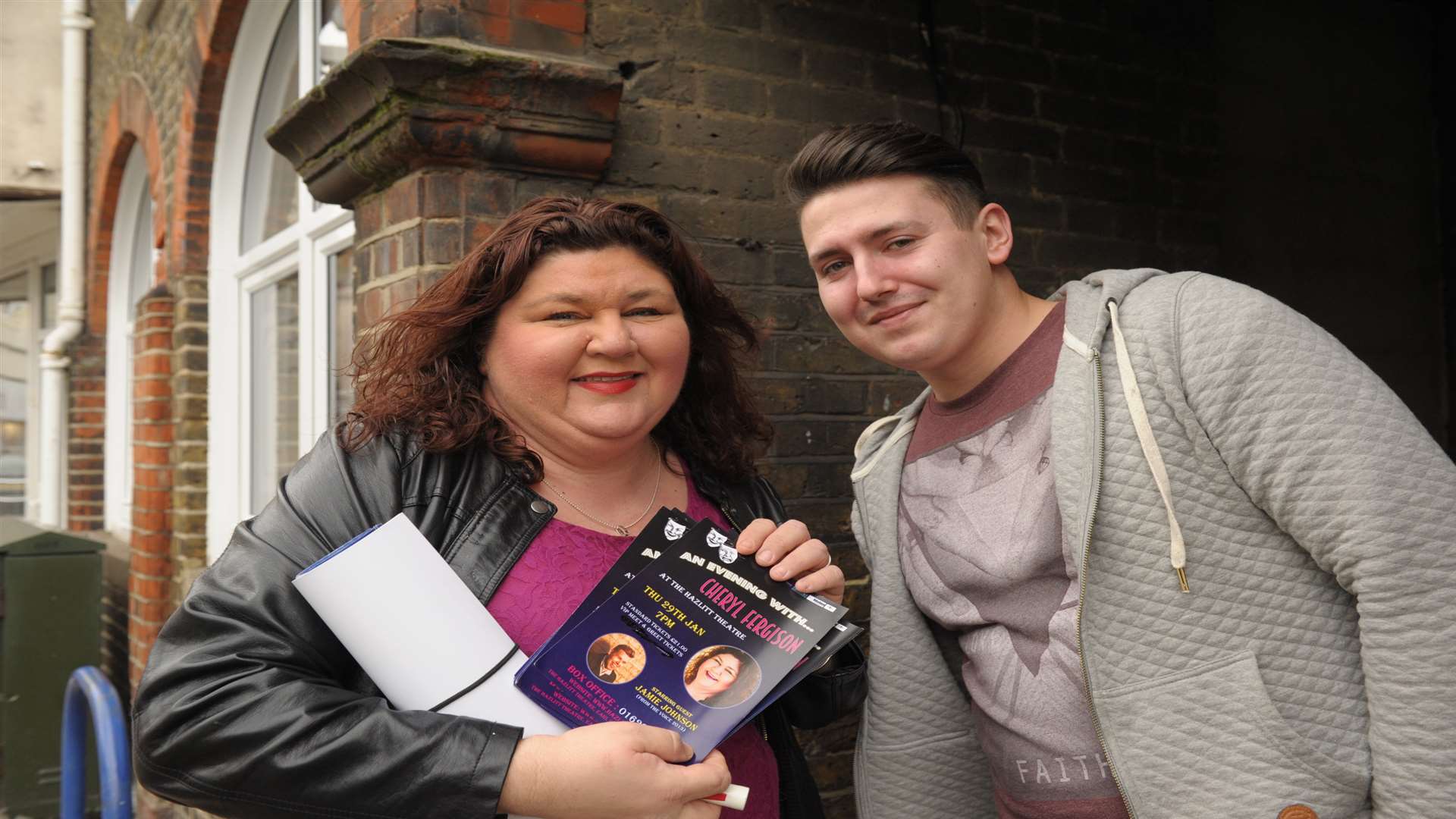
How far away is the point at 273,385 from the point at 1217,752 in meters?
4.26

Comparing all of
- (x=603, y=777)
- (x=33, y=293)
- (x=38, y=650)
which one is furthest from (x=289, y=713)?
(x=33, y=293)

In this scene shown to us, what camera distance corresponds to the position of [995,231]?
196cm

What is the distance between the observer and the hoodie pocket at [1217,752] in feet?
4.97

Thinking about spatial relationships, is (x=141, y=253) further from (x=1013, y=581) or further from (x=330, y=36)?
(x=1013, y=581)

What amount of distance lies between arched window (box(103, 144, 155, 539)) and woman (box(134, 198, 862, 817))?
19.9 feet

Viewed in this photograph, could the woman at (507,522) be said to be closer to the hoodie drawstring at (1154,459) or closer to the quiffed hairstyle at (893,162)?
the quiffed hairstyle at (893,162)

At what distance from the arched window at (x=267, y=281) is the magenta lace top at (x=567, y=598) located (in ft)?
8.05

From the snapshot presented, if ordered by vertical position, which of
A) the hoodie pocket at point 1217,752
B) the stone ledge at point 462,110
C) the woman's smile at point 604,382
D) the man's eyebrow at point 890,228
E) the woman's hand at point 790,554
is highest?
the stone ledge at point 462,110

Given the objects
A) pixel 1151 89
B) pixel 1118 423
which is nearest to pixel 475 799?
pixel 1118 423

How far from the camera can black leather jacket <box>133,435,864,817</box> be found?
4.23 ft

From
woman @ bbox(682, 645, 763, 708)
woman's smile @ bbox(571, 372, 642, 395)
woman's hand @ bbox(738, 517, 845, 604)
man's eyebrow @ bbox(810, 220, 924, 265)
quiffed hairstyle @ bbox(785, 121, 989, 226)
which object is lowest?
woman @ bbox(682, 645, 763, 708)

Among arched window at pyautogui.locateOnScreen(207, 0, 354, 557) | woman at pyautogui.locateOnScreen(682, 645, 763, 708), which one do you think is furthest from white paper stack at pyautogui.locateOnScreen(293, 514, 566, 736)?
arched window at pyautogui.locateOnScreen(207, 0, 354, 557)

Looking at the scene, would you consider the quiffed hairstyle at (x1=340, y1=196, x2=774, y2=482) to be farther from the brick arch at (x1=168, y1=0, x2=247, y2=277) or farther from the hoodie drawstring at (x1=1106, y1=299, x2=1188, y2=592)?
the brick arch at (x1=168, y1=0, x2=247, y2=277)

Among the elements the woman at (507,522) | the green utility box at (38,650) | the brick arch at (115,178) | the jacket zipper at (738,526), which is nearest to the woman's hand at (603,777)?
the woman at (507,522)
